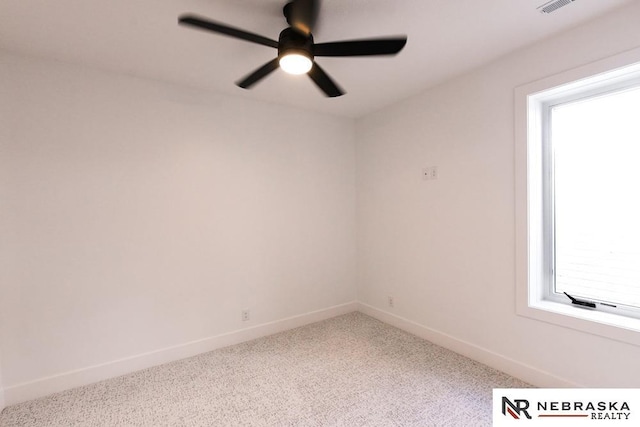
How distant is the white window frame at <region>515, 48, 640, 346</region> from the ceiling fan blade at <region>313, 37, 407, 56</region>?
1.27 metres

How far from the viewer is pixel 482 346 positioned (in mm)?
2420

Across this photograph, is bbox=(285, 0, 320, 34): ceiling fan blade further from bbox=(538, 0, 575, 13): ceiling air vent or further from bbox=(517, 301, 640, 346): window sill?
bbox=(517, 301, 640, 346): window sill

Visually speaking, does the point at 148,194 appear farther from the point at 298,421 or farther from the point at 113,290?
the point at 298,421

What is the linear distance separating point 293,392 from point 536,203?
2.28m

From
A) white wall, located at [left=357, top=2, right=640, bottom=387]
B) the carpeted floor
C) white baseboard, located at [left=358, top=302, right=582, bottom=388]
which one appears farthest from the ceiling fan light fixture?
white baseboard, located at [left=358, top=302, right=582, bottom=388]

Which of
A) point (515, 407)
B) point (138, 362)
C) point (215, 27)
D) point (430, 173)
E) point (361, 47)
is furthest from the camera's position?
point (430, 173)

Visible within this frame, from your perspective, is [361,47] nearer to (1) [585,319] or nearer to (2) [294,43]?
(2) [294,43]

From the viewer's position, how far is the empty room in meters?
1.78

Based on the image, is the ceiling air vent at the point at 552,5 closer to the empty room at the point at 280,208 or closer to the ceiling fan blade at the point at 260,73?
the empty room at the point at 280,208

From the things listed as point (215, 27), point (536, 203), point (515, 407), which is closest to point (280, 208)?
point (215, 27)

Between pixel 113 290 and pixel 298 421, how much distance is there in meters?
1.79

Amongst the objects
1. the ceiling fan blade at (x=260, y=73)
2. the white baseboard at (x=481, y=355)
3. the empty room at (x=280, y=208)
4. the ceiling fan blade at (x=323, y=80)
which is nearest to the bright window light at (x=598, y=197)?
the empty room at (x=280, y=208)

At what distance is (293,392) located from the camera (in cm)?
208

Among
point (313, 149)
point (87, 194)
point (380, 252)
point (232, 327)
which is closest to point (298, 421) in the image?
point (232, 327)
